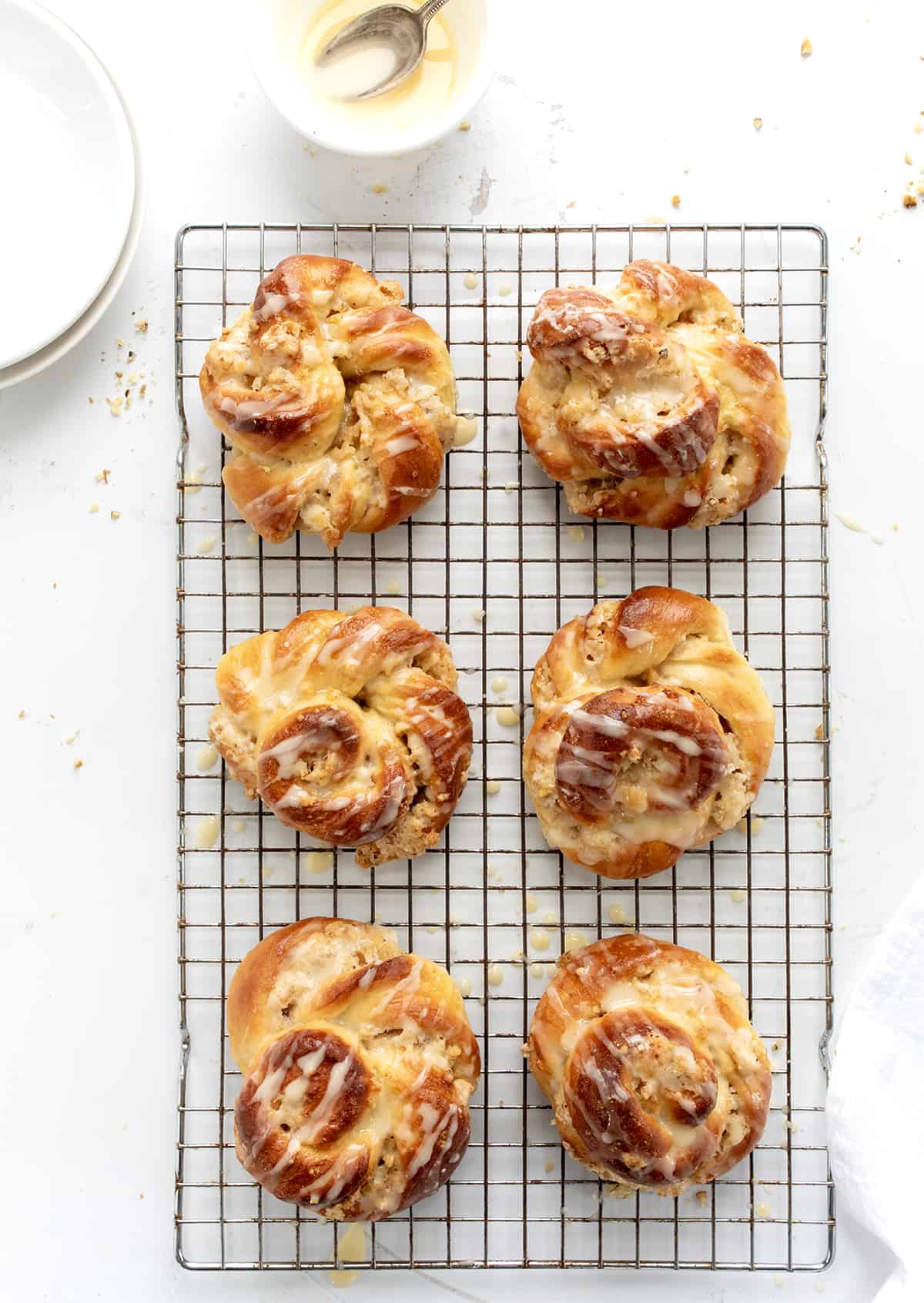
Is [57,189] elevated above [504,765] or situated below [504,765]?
above

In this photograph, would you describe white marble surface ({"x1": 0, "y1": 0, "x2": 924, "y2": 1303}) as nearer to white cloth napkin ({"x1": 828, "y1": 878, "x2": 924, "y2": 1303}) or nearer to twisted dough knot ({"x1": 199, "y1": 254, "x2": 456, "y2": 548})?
white cloth napkin ({"x1": 828, "y1": 878, "x2": 924, "y2": 1303})

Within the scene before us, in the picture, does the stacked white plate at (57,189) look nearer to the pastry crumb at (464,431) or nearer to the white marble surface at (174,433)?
the white marble surface at (174,433)

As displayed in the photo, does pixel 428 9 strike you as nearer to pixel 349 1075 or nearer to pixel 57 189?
pixel 57 189

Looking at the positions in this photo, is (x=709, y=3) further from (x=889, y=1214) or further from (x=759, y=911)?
(x=889, y=1214)

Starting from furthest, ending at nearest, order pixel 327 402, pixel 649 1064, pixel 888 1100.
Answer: pixel 888 1100, pixel 327 402, pixel 649 1064

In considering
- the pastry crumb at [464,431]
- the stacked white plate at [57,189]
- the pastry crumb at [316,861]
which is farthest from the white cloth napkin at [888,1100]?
the stacked white plate at [57,189]

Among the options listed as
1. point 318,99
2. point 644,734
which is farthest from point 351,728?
point 318,99

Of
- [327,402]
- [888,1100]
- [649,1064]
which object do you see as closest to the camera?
[649,1064]
